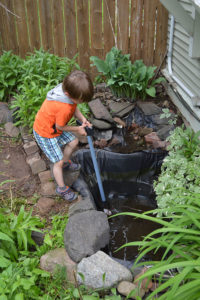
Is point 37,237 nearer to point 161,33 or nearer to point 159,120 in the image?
point 159,120

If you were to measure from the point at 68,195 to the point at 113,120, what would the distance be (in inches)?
60.8

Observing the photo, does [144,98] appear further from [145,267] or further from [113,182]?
[145,267]

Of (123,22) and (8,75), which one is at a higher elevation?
(123,22)

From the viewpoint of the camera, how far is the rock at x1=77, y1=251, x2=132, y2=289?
188cm

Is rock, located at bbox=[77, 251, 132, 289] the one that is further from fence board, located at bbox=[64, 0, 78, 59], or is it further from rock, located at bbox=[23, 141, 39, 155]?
fence board, located at bbox=[64, 0, 78, 59]

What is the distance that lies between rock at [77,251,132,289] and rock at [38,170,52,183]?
3.81 feet

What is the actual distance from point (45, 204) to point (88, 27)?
3279mm

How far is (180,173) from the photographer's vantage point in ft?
8.65

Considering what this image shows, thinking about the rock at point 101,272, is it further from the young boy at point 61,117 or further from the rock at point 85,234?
the young boy at point 61,117

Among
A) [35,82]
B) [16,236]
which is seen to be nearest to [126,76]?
[35,82]

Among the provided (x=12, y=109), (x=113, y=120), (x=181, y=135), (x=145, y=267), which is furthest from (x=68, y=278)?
(x=12, y=109)

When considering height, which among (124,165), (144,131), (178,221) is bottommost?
(124,165)

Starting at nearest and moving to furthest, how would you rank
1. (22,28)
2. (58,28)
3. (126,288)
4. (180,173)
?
(126,288) → (180,173) → (58,28) → (22,28)

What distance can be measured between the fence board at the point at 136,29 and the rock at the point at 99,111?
4.26 ft
